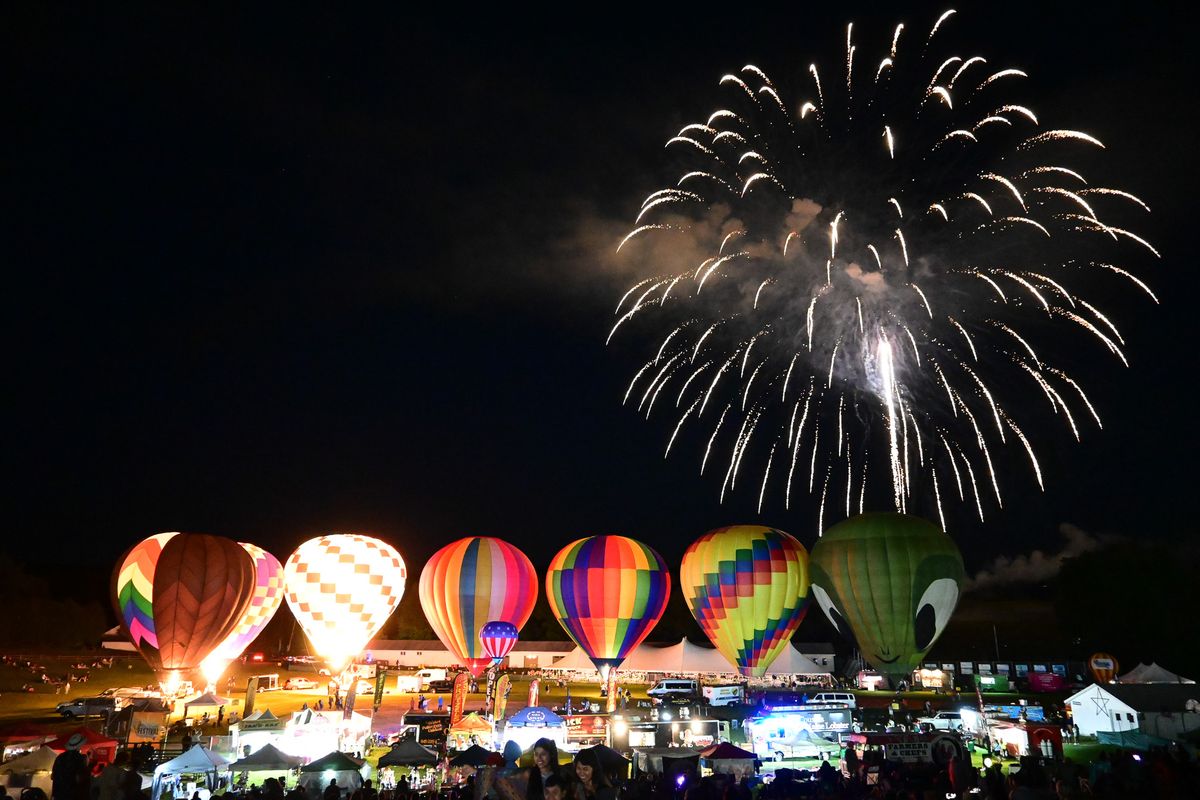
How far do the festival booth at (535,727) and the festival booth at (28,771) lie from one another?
1089cm

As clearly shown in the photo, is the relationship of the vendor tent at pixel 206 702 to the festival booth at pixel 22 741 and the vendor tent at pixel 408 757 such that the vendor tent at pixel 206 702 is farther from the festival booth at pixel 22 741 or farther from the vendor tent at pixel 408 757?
the vendor tent at pixel 408 757

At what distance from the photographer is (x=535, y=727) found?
23062mm

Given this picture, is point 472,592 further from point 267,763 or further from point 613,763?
point 613,763

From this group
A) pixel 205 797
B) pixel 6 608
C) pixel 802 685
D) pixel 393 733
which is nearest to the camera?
pixel 205 797

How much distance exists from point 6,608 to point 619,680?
4965 cm

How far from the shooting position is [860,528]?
95.5ft

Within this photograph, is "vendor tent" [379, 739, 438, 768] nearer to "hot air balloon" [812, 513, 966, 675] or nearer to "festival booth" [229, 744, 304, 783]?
"festival booth" [229, 744, 304, 783]

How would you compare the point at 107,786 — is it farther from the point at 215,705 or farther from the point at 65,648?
the point at 65,648

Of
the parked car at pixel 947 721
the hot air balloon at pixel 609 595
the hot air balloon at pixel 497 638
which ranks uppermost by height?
the hot air balloon at pixel 609 595

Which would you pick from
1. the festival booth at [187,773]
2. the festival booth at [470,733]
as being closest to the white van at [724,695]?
the festival booth at [470,733]

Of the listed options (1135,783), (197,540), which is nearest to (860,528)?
(1135,783)

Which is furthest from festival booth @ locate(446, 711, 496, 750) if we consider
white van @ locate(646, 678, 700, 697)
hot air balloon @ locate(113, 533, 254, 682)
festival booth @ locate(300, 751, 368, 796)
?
white van @ locate(646, 678, 700, 697)

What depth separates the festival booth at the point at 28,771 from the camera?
52.0ft

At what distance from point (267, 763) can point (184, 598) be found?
1243 centimetres
